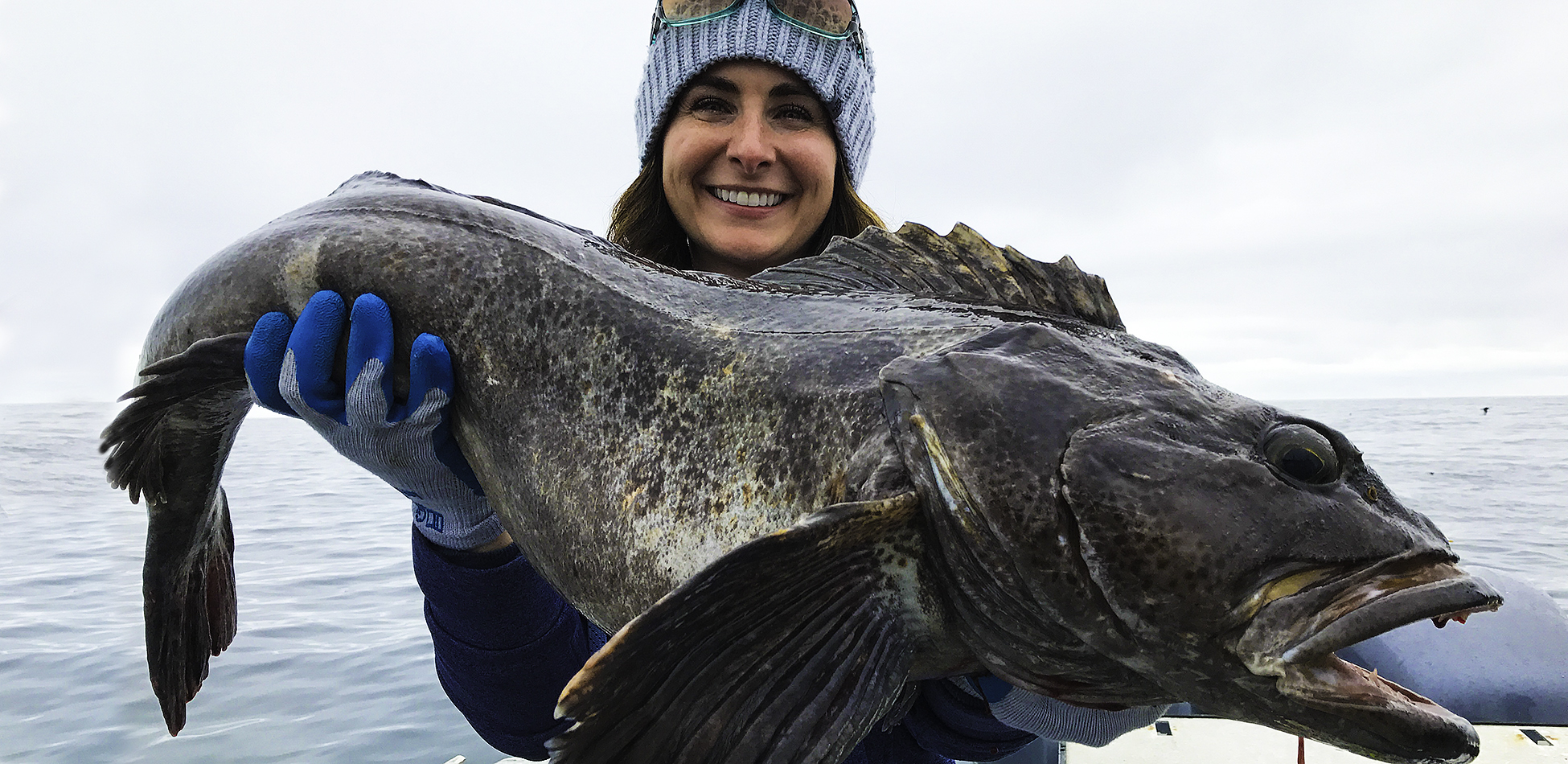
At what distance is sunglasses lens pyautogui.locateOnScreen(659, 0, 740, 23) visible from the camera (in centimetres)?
373

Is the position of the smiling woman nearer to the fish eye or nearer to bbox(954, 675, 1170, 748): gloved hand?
bbox(954, 675, 1170, 748): gloved hand

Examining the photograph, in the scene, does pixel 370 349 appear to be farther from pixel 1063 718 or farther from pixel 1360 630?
pixel 1360 630

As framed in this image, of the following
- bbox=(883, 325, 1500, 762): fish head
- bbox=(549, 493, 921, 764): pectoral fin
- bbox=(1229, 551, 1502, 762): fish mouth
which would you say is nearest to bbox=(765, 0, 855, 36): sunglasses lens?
bbox=(883, 325, 1500, 762): fish head

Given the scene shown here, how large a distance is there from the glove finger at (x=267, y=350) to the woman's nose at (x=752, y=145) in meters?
1.86

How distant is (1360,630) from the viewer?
1382mm

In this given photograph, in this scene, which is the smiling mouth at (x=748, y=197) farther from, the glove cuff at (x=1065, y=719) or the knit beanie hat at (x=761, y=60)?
the glove cuff at (x=1065, y=719)

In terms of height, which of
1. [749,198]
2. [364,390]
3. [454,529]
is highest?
[749,198]

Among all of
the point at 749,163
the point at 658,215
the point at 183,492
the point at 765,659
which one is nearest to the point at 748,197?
the point at 749,163

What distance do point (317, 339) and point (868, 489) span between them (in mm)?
1658

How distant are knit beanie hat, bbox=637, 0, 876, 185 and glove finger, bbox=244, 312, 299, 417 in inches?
76.0

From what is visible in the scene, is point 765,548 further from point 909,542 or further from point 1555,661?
point 1555,661

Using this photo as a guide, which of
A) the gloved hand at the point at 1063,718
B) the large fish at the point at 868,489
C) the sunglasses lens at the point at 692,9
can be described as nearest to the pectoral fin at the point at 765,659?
the large fish at the point at 868,489

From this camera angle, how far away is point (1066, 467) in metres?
1.61

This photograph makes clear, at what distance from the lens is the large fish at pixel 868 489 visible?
4.92ft
